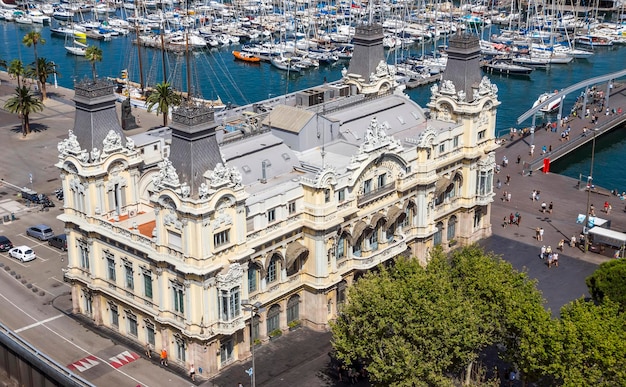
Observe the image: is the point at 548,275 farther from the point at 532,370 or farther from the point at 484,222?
the point at 532,370

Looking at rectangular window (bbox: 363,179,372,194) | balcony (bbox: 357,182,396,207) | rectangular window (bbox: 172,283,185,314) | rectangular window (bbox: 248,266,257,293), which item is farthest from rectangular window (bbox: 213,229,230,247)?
rectangular window (bbox: 363,179,372,194)

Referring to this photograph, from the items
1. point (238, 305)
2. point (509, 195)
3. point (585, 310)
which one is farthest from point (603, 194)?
point (238, 305)

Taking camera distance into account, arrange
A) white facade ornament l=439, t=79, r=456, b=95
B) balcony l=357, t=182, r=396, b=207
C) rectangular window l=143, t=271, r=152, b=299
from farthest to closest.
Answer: white facade ornament l=439, t=79, r=456, b=95, balcony l=357, t=182, r=396, b=207, rectangular window l=143, t=271, r=152, b=299

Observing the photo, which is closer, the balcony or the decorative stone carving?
the decorative stone carving

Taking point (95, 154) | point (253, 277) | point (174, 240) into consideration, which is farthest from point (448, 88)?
point (95, 154)

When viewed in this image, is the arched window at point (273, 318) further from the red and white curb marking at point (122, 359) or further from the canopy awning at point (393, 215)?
the canopy awning at point (393, 215)

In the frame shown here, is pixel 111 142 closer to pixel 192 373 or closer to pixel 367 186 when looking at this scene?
pixel 192 373

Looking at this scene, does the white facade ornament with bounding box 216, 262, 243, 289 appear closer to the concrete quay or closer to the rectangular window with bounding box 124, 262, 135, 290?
the concrete quay
